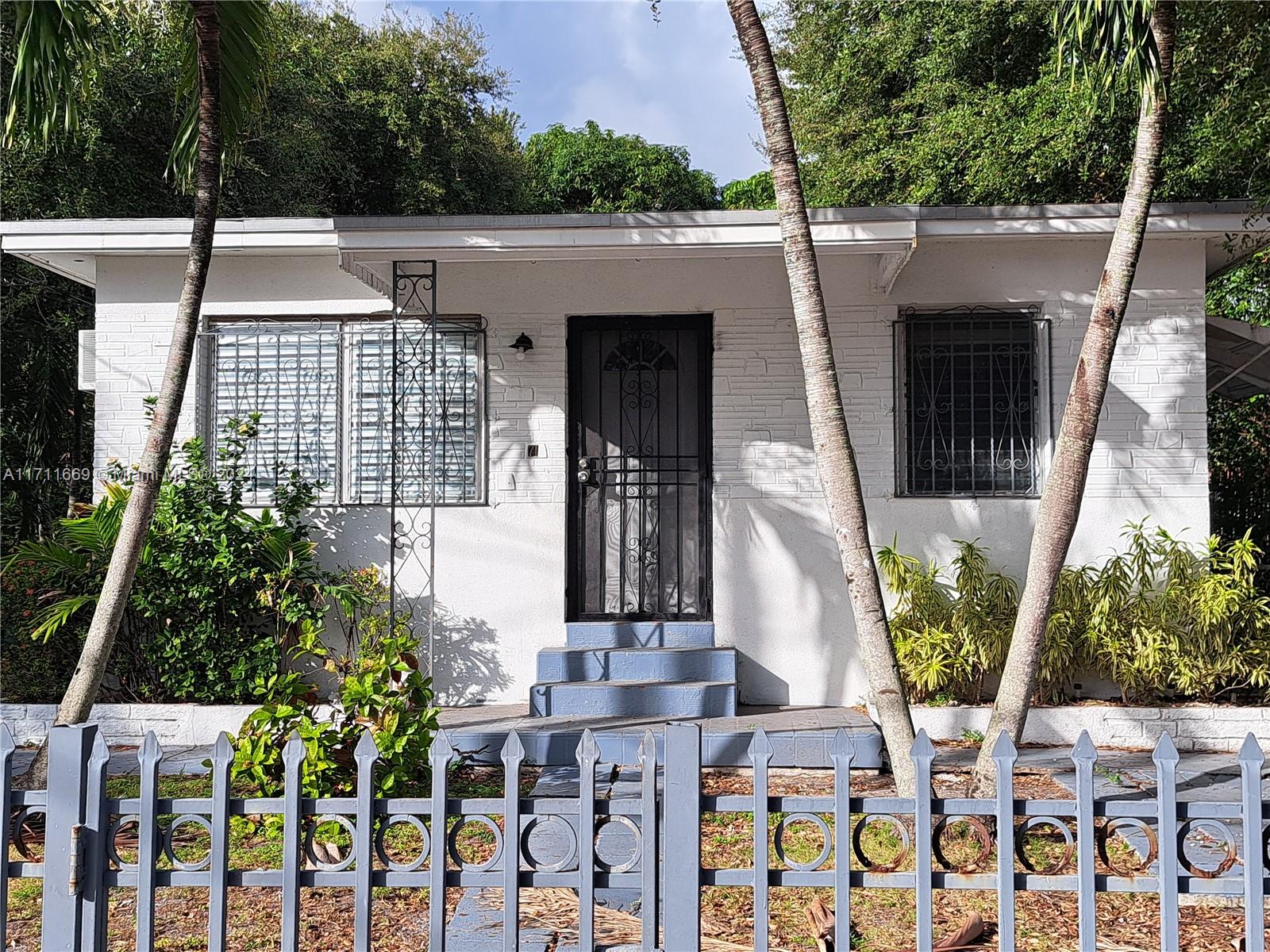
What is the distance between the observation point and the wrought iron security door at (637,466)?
7.57 m

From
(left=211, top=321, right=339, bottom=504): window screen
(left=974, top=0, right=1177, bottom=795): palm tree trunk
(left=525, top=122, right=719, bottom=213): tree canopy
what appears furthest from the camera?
(left=525, top=122, right=719, bottom=213): tree canopy

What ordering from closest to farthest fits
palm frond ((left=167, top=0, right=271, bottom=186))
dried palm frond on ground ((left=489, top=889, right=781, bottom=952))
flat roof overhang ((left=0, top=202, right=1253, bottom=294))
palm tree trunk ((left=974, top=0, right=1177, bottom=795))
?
dried palm frond on ground ((left=489, top=889, right=781, bottom=952))
palm tree trunk ((left=974, top=0, right=1177, bottom=795))
palm frond ((left=167, top=0, right=271, bottom=186))
flat roof overhang ((left=0, top=202, right=1253, bottom=294))

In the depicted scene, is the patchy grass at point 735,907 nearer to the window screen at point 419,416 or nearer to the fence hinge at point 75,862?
the fence hinge at point 75,862

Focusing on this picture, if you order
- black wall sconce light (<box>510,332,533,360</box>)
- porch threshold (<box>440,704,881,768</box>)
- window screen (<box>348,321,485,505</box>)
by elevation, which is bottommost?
porch threshold (<box>440,704,881,768</box>)

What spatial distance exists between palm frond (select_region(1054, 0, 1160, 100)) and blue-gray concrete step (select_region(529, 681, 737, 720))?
4.19 metres

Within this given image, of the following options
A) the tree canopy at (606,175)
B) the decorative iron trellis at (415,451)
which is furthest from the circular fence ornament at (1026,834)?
the tree canopy at (606,175)

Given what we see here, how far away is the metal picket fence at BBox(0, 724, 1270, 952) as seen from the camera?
9.22 feet

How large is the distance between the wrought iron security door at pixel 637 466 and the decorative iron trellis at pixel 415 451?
41.5 inches

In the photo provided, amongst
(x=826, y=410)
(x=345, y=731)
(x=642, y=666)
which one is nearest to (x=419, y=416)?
(x=642, y=666)

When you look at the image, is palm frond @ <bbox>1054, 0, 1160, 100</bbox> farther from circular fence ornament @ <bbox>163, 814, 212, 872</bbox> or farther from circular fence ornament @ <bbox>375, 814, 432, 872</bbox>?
circular fence ornament @ <bbox>163, 814, 212, 872</bbox>

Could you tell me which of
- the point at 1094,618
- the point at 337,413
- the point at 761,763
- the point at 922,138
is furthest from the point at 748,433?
the point at 922,138

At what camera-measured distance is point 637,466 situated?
7602 mm

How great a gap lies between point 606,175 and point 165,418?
1885 centimetres

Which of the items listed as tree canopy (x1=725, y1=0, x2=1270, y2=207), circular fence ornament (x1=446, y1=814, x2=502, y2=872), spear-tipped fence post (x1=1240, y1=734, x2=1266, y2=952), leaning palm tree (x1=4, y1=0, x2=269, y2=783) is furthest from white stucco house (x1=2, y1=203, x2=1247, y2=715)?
spear-tipped fence post (x1=1240, y1=734, x2=1266, y2=952)
